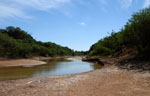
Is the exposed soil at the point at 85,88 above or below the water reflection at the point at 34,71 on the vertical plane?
above

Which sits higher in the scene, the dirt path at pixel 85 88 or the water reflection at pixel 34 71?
the dirt path at pixel 85 88

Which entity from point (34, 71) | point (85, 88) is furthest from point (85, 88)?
point (34, 71)

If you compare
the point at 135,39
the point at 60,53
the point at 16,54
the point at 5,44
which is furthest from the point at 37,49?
the point at 135,39

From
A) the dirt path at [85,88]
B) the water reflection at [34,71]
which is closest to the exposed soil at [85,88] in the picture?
the dirt path at [85,88]

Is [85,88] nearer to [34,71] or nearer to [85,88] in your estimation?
[85,88]

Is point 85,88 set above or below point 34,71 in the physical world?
above

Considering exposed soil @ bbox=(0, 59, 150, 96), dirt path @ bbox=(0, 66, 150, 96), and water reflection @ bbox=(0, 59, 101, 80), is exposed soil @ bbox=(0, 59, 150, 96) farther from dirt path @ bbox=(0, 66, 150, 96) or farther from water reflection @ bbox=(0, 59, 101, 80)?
water reflection @ bbox=(0, 59, 101, 80)

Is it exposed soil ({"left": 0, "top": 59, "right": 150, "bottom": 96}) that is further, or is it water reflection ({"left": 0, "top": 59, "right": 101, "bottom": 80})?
water reflection ({"left": 0, "top": 59, "right": 101, "bottom": 80})

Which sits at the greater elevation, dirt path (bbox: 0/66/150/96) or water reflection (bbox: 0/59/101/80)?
dirt path (bbox: 0/66/150/96)

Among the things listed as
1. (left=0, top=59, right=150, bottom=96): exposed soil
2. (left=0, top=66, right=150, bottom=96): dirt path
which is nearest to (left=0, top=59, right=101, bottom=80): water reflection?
(left=0, top=59, right=150, bottom=96): exposed soil

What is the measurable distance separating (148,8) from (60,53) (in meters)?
87.6

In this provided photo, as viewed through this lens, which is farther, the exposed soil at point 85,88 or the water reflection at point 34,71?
the water reflection at point 34,71

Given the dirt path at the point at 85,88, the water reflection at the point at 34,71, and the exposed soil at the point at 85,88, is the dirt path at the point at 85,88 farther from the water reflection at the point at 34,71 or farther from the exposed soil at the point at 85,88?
the water reflection at the point at 34,71

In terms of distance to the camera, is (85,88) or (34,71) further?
(34,71)
